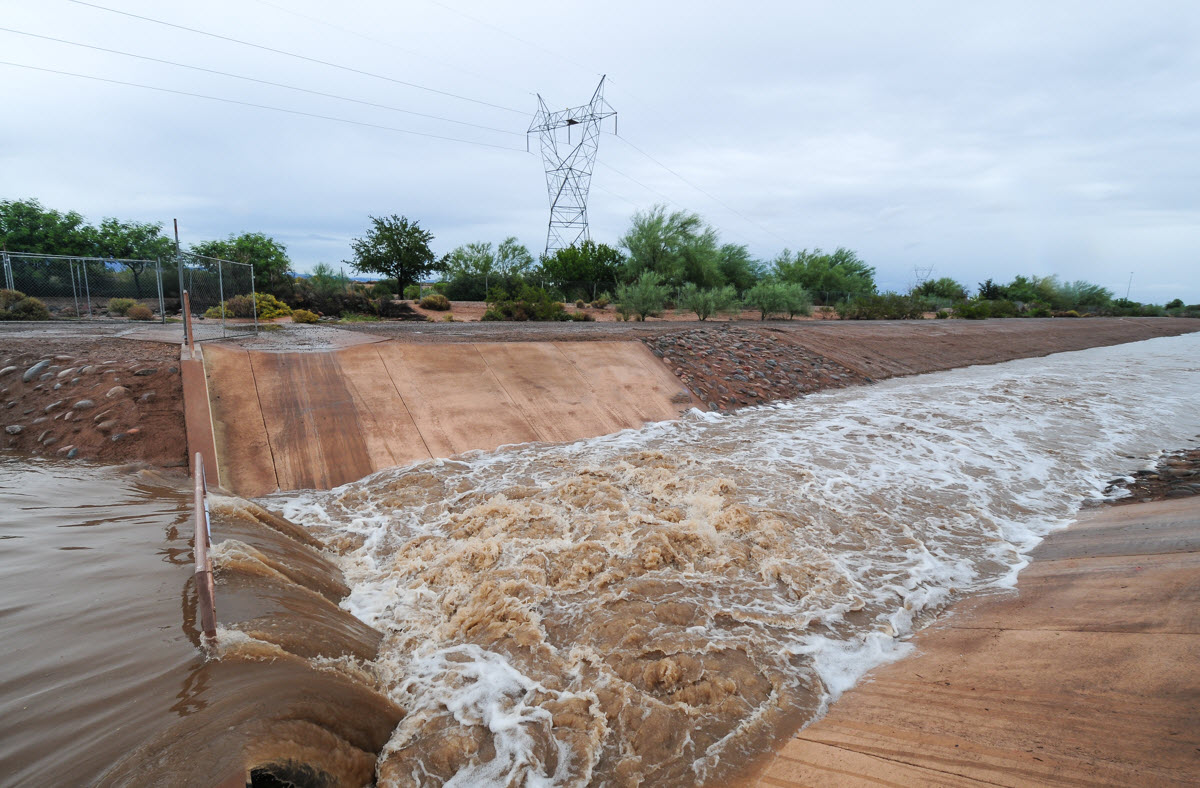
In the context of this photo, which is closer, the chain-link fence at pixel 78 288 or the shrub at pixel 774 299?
the chain-link fence at pixel 78 288

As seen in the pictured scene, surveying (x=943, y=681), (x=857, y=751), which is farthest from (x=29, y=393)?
(x=943, y=681)

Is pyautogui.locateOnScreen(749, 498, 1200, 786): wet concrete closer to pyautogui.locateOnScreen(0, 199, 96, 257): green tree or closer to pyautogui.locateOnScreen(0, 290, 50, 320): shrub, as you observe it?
pyautogui.locateOnScreen(0, 290, 50, 320): shrub

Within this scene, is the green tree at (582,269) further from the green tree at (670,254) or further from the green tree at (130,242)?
the green tree at (130,242)

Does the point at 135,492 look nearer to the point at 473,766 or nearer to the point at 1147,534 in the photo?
the point at 473,766

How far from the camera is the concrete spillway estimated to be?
777 centimetres

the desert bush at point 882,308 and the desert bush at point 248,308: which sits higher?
the desert bush at point 882,308

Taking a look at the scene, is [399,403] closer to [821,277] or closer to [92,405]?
[92,405]

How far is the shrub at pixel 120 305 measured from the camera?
17828mm

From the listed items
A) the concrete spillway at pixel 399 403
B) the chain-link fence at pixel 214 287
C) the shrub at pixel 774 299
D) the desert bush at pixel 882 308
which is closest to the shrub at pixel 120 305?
the chain-link fence at pixel 214 287

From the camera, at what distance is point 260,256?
36062 millimetres

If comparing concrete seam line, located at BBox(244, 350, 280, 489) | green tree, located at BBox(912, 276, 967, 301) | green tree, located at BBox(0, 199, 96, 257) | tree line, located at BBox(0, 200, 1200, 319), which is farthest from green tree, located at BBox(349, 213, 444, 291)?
green tree, located at BBox(912, 276, 967, 301)

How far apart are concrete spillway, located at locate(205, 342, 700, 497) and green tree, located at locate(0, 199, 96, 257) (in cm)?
3713

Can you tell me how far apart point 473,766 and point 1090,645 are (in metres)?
3.76

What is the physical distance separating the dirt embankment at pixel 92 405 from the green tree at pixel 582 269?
98.1 ft
